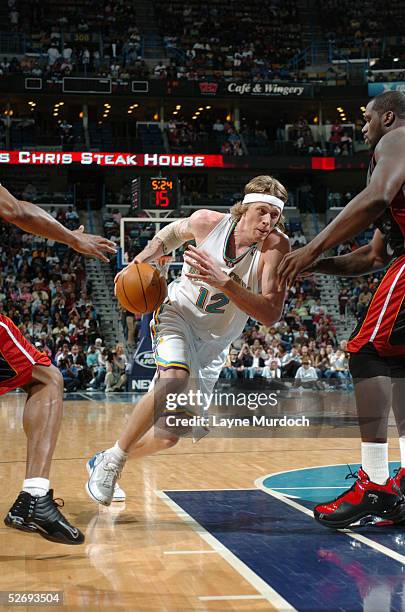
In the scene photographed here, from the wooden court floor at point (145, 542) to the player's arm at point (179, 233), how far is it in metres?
1.66

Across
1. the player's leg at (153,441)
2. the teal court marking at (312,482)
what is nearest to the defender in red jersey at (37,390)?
the player's leg at (153,441)

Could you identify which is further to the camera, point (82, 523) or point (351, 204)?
point (82, 523)

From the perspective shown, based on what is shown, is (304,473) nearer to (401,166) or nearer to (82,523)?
(82,523)

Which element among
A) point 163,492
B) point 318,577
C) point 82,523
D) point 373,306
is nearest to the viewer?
point 318,577

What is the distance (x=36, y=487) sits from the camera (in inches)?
156

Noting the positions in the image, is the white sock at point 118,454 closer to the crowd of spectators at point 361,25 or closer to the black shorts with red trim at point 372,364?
the black shorts with red trim at point 372,364

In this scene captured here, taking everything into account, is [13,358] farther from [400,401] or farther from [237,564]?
[400,401]

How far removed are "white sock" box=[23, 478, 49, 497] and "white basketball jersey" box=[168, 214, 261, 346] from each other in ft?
5.30

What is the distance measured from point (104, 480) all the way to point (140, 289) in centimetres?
120

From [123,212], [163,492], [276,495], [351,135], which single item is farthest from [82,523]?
[351,135]

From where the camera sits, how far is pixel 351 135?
96.2 feet

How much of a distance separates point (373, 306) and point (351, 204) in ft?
2.69

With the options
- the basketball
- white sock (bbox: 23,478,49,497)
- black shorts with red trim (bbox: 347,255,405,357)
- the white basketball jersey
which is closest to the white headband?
the white basketball jersey

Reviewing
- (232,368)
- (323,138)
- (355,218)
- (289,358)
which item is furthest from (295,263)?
(323,138)
